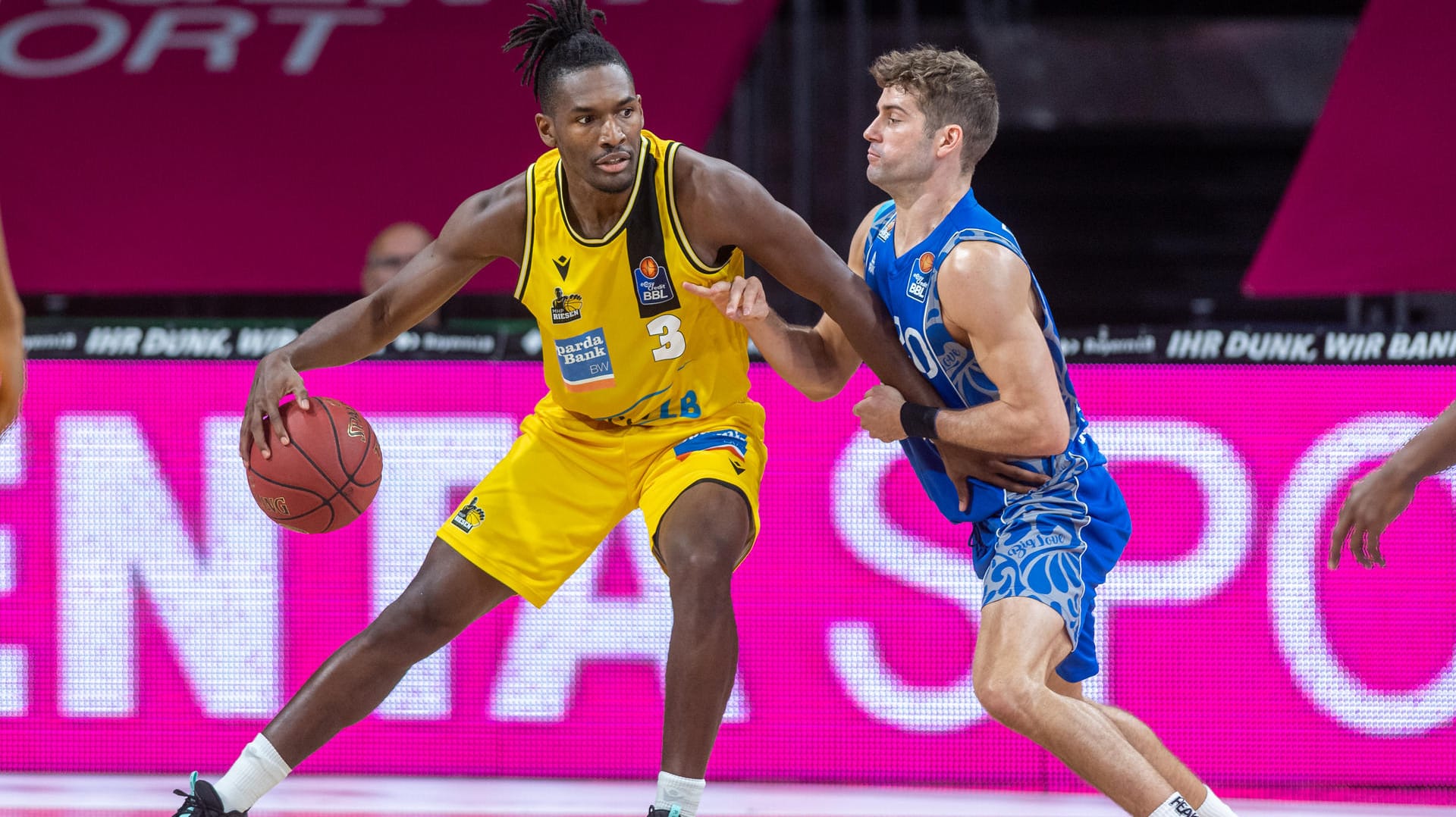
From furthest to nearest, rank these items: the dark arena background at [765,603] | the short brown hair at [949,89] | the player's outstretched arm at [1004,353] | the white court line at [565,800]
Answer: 1. the dark arena background at [765,603]
2. the white court line at [565,800]
3. the short brown hair at [949,89]
4. the player's outstretched arm at [1004,353]

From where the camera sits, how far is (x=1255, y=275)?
22.0ft

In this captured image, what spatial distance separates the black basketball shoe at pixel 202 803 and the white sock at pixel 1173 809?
6.78 ft

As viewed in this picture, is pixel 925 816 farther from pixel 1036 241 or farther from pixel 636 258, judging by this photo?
pixel 1036 241

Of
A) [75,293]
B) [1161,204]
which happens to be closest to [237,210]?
[75,293]

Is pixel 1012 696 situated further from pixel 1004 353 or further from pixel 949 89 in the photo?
pixel 949 89

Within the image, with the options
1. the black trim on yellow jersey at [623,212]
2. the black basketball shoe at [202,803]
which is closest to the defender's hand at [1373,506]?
the black trim on yellow jersey at [623,212]

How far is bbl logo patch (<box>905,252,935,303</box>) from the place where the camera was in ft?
12.0

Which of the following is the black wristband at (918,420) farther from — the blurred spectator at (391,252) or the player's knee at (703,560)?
the blurred spectator at (391,252)

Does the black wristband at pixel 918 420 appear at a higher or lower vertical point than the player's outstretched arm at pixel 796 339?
lower

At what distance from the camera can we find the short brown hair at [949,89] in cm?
371

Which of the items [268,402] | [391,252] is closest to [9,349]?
[268,402]

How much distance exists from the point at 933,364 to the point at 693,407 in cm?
60

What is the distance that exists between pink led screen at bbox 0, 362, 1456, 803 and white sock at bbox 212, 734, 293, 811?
1.51 m

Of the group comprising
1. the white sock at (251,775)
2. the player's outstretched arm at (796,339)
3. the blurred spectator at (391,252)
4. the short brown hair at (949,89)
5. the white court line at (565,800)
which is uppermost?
the blurred spectator at (391,252)
